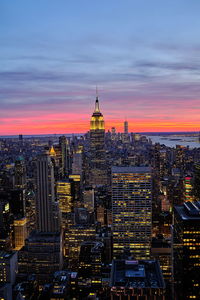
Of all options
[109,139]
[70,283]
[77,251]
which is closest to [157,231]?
[77,251]

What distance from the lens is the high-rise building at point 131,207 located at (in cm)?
5547

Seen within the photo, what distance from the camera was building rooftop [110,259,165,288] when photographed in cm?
2842

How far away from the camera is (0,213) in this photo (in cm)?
6762

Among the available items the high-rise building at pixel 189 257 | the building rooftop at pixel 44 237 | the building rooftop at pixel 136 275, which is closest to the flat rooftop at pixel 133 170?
the building rooftop at pixel 44 237

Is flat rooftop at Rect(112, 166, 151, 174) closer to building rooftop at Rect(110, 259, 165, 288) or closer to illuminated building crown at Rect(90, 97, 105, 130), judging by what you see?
building rooftop at Rect(110, 259, 165, 288)

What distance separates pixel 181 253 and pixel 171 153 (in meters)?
109

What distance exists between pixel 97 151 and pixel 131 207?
239 feet

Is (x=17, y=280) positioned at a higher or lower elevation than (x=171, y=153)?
lower

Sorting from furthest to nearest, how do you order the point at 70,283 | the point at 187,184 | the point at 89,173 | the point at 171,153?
the point at 171,153
the point at 89,173
the point at 187,184
the point at 70,283

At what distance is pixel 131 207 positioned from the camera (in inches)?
2255

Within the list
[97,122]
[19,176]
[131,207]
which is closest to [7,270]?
[131,207]

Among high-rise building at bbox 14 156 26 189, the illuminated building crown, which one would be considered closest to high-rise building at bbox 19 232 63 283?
high-rise building at bbox 14 156 26 189

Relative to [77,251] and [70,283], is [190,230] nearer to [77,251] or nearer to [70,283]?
[70,283]

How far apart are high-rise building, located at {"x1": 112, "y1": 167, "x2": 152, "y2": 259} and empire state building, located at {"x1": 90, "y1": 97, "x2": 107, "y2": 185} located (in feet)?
191
